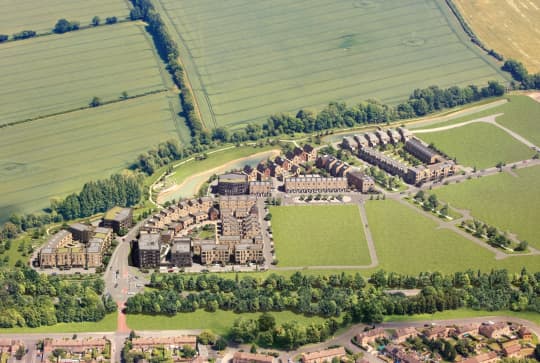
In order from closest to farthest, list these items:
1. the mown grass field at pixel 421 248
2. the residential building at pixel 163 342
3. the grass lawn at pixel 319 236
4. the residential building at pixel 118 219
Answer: the residential building at pixel 163 342, the mown grass field at pixel 421 248, the grass lawn at pixel 319 236, the residential building at pixel 118 219

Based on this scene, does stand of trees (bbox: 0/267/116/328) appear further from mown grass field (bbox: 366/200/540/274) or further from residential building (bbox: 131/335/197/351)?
mown grass field (bbox: 366/200/540/274)

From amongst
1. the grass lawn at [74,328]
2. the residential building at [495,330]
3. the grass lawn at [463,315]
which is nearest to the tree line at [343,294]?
the grass lawn at [463,315]

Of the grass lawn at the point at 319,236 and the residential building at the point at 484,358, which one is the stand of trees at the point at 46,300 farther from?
the residential building at the point at 484,358

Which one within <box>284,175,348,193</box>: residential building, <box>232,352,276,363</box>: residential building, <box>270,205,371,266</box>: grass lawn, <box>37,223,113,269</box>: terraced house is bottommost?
<box>232,352,276,363</box>: residential building

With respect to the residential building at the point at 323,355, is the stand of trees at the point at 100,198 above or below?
above

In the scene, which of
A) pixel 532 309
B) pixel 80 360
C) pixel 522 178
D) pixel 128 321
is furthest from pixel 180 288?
pixel 522 178

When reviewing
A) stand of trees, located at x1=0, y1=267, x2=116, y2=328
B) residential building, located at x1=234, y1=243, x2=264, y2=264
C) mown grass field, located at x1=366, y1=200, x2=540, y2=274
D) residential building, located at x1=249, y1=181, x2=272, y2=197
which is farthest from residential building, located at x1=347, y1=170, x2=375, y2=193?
stand of trees, located at x1=0, y1=267, x2=116, y2=328
